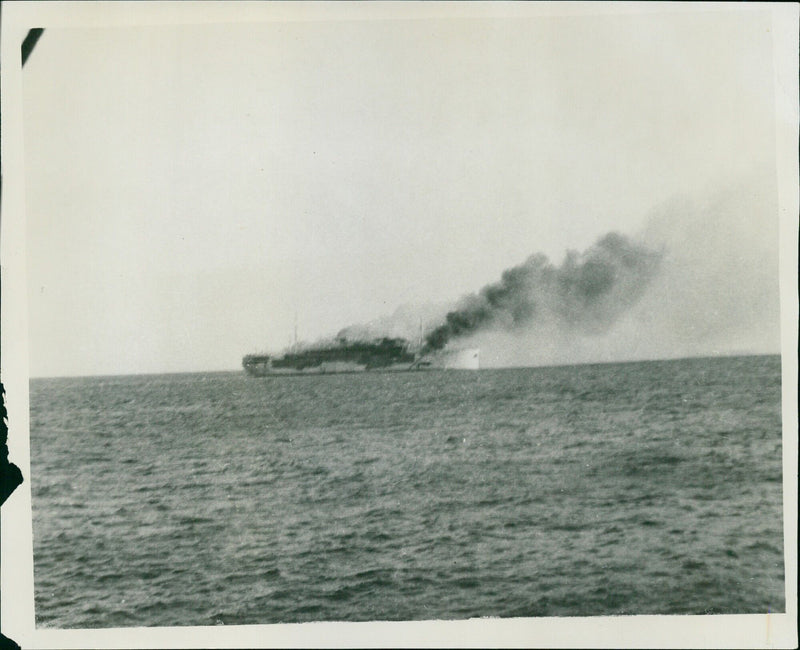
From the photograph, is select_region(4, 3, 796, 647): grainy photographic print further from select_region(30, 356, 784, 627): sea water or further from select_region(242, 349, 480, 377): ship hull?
select_region(242, 349, 480, 377): ship hull

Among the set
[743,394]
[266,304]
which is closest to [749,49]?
[743,394]

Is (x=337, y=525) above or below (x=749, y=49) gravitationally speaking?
below

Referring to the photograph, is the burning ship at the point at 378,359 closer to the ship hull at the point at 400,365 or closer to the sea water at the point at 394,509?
the ship hull at the point at 400,365

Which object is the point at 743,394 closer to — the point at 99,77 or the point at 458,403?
the point at 458,403

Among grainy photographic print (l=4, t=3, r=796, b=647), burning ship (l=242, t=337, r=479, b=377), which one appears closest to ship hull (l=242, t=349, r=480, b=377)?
burning ship (l=242, t=337, r=479, b=377)

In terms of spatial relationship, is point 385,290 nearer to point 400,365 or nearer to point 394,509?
point 400,365

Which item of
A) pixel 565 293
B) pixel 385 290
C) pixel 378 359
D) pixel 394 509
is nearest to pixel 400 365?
pixel 378 359

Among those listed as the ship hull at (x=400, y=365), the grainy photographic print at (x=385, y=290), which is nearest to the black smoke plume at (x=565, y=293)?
the grainy photographic print at (x=385, y=290)
